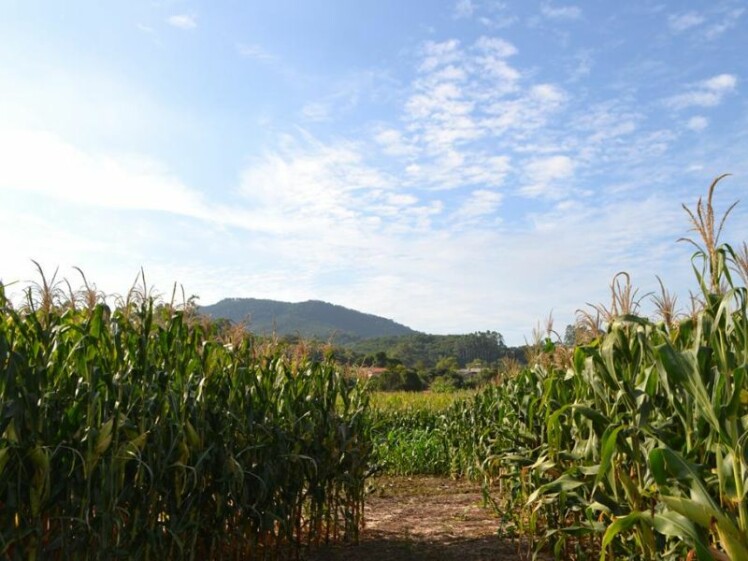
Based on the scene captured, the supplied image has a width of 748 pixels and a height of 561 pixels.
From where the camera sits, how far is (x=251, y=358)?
621 cm

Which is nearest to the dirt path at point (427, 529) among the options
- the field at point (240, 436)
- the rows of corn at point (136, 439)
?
the field at point (240, 436)

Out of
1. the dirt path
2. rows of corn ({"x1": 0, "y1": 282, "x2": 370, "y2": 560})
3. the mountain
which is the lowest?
the dirt path

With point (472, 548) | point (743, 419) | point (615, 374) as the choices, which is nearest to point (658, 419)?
point (615, 374)

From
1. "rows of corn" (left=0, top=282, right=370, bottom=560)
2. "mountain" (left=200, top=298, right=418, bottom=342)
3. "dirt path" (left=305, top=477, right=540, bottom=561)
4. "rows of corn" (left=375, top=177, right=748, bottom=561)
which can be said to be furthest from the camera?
"mountain" (left=200, top=298, right=418, bottom=342)

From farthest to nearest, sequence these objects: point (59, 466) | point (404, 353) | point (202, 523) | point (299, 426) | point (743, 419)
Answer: point (404, 353)
point (299, 426)
point (202, 523)
point (59, 466)
point (743, 419)

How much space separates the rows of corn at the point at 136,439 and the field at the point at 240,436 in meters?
0.01

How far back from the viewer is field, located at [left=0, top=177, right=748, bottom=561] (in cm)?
339

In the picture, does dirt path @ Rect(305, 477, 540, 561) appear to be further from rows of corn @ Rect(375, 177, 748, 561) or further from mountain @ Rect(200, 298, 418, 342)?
mountain @ Rect(200, 298, 418, 342)

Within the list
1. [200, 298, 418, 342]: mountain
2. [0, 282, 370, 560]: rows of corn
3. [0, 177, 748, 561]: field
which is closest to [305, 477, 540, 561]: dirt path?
[0, 177, 748, 561]: field

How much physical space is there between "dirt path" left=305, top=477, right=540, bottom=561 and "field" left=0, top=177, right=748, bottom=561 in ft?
2.71

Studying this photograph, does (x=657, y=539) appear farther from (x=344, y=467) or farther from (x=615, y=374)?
(x=344, y=467)

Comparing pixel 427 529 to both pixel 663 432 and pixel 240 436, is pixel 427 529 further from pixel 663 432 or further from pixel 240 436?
pixel 663 432

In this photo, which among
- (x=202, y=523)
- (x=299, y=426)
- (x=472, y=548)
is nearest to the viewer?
(x=202, y=523)

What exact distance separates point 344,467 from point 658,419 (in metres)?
3.70
